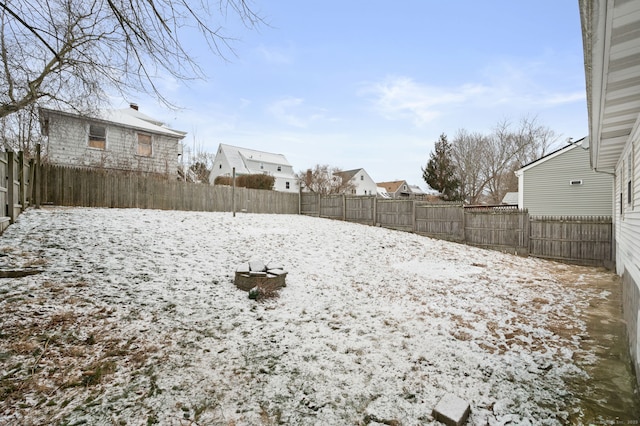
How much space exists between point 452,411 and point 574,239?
992 cm

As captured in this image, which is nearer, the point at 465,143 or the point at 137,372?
the point at 137,372

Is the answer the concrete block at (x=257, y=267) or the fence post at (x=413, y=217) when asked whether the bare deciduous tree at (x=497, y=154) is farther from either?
the concrete block at (x=257, y=267)

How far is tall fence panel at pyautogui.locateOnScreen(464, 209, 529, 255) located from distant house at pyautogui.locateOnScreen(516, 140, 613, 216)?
4.57 metres

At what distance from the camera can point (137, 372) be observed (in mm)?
2545

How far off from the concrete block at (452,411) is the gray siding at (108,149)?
1566 cm

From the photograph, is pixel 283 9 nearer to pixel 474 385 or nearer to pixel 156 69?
pixel 156 69

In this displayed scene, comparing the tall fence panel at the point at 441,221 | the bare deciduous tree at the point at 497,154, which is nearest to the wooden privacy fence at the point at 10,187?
the tall fence panel at the point at 441,221

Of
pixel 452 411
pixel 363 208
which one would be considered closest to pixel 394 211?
pixel 363 208

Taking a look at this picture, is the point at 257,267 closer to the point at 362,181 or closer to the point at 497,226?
the point at 497,226

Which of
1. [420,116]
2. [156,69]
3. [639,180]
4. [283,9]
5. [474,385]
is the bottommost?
[474,385]

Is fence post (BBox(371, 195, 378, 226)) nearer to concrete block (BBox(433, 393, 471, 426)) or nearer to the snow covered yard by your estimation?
the snow covered yard

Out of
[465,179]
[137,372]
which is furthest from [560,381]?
[465,179]

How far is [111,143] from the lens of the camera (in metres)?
14.1

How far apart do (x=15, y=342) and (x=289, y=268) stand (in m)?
4.23
